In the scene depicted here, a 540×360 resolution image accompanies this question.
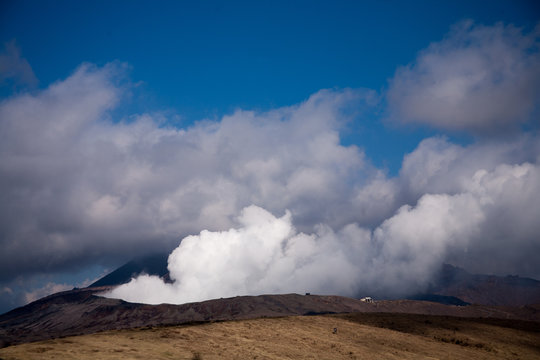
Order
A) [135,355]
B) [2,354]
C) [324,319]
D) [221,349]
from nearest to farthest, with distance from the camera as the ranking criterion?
1. [2,354]
2. [135,355]
3. [221,349]
4. [324,319]

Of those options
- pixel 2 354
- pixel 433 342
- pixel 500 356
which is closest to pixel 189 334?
pixel 2 354

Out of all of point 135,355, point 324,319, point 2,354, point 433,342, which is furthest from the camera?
point 324,319

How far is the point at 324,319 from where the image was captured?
245ft

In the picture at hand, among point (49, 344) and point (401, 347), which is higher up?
point (49, 344)

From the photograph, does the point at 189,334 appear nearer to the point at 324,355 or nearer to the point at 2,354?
the point at 324,355

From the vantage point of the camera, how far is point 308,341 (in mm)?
55531

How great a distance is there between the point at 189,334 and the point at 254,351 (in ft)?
31.6

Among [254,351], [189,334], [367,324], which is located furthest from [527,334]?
[189,334]

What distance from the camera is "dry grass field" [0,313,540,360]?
40.6m

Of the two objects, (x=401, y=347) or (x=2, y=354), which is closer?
(x=2, y=354)

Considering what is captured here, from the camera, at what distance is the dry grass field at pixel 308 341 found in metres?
40.6

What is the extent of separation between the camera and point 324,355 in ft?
162

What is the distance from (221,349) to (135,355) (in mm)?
10837

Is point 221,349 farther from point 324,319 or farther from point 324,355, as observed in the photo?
point 324,319
